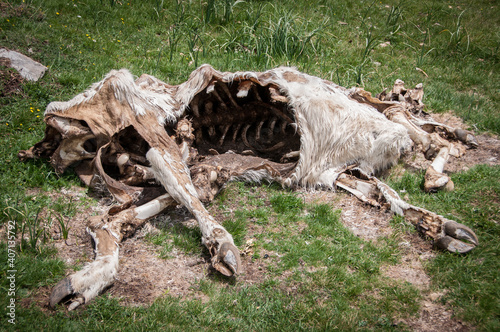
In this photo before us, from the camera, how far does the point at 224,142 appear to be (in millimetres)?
4781

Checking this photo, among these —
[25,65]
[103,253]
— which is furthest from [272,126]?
[25,65]

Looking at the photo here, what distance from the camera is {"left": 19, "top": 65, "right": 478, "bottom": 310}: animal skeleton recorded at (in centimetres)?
366

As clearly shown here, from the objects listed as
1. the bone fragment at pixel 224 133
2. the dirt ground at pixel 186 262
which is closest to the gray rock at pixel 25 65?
the dirt ground at pixel 186 262

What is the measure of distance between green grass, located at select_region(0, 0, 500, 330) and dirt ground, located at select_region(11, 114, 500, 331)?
0.25 ft

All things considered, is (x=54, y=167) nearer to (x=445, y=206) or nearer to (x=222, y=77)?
(x=222, y=77)

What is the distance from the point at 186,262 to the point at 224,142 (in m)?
1.80

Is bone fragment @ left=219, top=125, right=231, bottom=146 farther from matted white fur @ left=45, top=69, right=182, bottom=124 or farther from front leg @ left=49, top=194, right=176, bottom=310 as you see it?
front leg @ left=49, top=194, right=176, bottom=310

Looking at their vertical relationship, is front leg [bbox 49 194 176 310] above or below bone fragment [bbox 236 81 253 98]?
below

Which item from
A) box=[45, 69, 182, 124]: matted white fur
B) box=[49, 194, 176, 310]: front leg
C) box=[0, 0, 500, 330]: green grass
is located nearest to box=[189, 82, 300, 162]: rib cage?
box=[45, 69, 182, 124]: matted white fur

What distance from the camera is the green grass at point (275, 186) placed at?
2832mm

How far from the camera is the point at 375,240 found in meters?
3.61

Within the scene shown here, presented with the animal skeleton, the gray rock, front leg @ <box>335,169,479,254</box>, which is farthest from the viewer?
the gray rock

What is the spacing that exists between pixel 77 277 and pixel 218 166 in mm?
1697

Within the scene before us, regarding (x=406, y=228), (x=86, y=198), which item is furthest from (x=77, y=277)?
(x=406, y=228)
